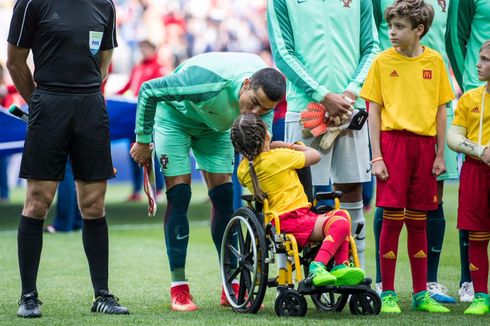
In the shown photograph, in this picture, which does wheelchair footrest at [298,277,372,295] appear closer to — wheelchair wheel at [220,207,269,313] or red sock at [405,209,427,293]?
wheelchair wheel at [220,207,269,313]

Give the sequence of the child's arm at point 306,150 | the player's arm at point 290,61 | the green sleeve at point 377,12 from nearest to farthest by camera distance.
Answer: the child's arm at point 306,150 → the player's arm at point 290,61 → the green sleeve at point 377,12

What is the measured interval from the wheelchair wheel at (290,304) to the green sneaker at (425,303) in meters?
0.79

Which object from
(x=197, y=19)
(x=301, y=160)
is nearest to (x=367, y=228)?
(x=301, y=160)

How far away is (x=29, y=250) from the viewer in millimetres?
5824

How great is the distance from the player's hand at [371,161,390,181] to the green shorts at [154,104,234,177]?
3.10ft

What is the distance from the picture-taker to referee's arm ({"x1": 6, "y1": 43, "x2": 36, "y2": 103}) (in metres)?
5.78

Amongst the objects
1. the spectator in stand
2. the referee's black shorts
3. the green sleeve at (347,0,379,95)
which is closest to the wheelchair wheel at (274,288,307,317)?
the referee's black shorts

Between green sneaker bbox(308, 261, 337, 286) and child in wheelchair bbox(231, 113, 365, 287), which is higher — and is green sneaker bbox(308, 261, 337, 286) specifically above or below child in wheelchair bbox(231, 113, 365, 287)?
below

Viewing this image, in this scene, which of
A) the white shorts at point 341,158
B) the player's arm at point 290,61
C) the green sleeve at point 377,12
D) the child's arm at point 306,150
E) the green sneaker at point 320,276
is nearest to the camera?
the green sneaker at point 320,276

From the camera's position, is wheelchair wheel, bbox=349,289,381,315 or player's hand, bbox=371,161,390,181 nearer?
wheelchair wheel, bbox=349,289,381,315

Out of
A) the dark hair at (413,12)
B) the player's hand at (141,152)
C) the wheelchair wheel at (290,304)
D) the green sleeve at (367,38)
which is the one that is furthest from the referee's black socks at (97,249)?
the dark hair at (413,12)

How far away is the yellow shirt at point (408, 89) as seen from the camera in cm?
592

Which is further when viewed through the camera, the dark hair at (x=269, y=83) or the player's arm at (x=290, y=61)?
the player's arm at (x=290, y=61)

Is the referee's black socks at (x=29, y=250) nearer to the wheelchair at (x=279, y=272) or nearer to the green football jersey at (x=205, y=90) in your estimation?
the green football jersey at (x=205, y=90)
